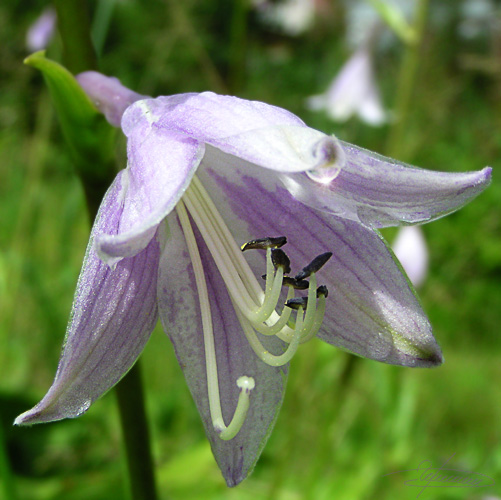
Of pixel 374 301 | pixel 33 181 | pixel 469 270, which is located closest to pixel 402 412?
pixel 469 270

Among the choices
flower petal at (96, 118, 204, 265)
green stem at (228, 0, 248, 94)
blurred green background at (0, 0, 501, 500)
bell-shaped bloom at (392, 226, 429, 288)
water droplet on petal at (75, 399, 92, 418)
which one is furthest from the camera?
green stem at (228, 0, 248, 94)

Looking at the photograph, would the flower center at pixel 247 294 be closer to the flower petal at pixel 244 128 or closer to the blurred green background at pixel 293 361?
the flower petal at pixel 244 128

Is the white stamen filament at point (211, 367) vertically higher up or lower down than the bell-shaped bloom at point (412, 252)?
higher up

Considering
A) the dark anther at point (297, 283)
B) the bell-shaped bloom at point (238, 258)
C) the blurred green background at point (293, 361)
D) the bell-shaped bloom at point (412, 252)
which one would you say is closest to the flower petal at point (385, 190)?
the bell-shaped bloom at point (238, 258)

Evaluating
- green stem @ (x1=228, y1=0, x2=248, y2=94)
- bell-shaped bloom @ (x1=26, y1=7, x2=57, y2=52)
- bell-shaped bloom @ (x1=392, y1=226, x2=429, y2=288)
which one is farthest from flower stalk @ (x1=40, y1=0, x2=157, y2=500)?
bell-shaped bloom @ (x1=26, y1=7, x2=57, y2=52)

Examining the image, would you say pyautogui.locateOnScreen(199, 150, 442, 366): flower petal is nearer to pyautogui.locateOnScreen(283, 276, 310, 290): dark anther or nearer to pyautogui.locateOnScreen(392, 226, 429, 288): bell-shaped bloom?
pyautogui.locateOnScreen(283, 276, 310, 290): dark anther
